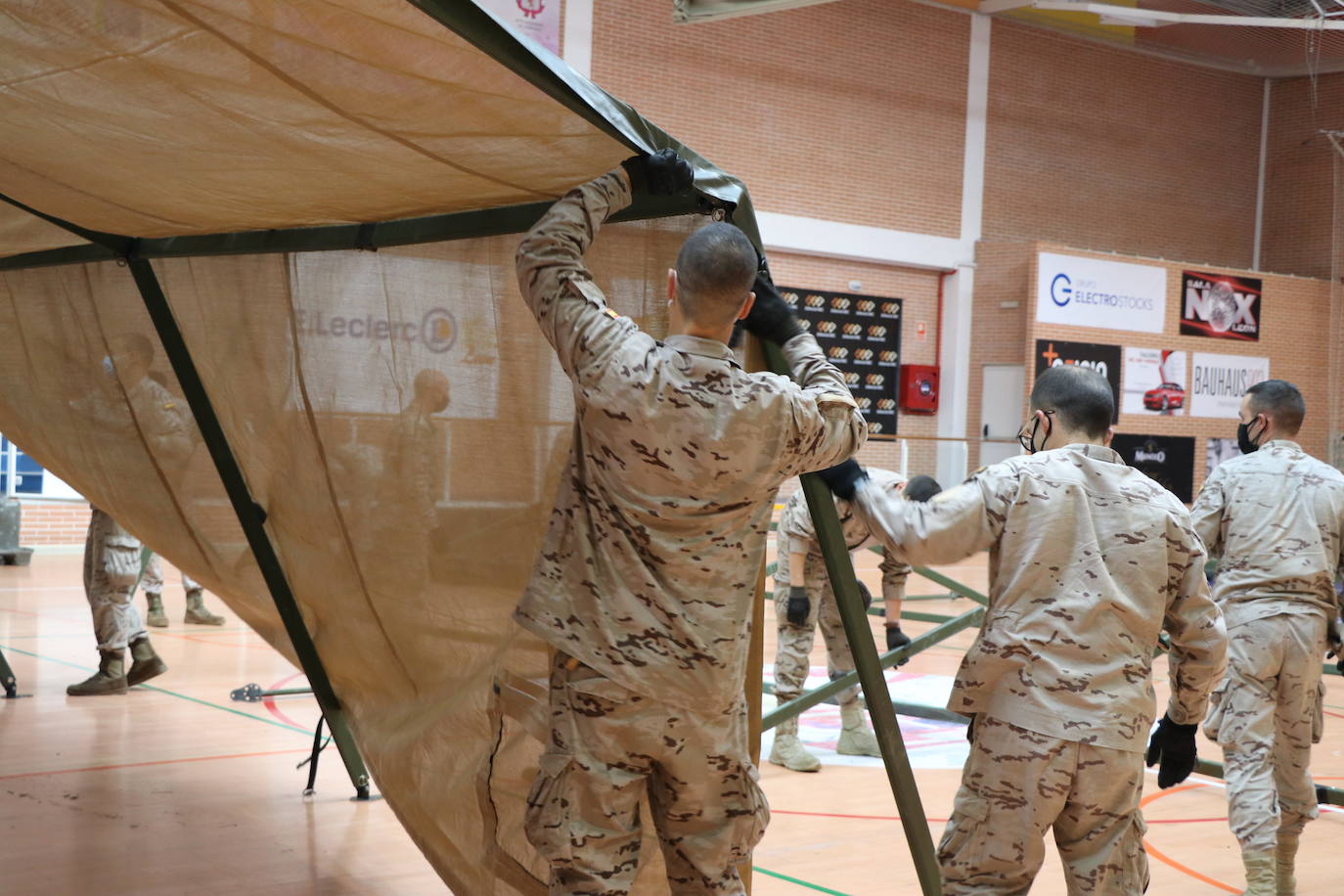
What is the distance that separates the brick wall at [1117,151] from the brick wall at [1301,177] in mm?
398

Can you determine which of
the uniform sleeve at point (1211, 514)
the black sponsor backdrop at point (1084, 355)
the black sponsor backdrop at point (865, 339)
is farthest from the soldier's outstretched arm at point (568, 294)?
the black sponsor backdrop at point (1084, 355)

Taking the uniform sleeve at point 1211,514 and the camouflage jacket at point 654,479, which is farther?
the uniform sleeve at point 1211,514

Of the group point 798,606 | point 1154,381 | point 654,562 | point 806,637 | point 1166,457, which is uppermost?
point 1154,381

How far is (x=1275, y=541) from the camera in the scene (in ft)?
15.9

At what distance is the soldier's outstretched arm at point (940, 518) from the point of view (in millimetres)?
2938

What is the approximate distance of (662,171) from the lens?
270 centimetres

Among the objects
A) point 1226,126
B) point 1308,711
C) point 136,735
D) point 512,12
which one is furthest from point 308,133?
point 1226,126

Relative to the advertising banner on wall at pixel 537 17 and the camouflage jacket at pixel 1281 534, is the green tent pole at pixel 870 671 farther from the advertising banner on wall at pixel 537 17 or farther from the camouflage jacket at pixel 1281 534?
the advertising banner on wall at pixel 537 17

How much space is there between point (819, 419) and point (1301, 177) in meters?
25.6

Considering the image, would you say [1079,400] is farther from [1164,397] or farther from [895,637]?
[1164,397]

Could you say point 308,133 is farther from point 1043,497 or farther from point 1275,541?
point 1275,541

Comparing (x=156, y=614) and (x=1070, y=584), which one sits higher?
(x=1070, y=584)

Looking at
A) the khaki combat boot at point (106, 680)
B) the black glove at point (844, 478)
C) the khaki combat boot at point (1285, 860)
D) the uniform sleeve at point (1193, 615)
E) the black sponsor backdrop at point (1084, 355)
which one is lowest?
the khaki combat boot at point (106, 680)

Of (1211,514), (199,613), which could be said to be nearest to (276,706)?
(199,613)
